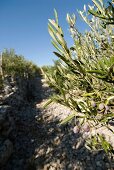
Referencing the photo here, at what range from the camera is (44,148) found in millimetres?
13008

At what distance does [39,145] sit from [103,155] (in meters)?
4.10

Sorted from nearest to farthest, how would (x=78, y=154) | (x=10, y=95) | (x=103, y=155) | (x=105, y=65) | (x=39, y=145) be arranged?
(x=105, y=65), (x=103, y=155), (x=78, y=154), (x=39, y=145), (x=10, y=95)

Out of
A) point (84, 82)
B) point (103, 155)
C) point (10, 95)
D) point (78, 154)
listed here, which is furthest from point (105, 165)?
point (10, 95)

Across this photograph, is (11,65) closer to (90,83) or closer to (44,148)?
(44,148)

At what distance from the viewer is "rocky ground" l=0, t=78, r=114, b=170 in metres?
10.9

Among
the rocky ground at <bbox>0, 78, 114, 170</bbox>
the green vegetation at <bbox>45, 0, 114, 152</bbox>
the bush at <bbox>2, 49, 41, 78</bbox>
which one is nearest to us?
the green vegetation at <bbox>45, 0, 114, 152</bbox>

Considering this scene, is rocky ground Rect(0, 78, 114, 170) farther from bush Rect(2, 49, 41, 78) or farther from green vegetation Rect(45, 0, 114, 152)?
bush Rect(2, 49, 41, 78)

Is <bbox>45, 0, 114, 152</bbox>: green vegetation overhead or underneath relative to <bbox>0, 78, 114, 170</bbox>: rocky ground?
overhead

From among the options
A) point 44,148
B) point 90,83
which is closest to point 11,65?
point 44,148

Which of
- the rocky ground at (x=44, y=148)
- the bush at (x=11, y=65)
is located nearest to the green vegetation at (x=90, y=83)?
the rocky ground at (x=44, y=148)

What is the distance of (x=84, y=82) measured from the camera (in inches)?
143

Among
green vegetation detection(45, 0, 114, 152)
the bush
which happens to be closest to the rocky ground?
green vegetation detection(45, 0, 114, 152)

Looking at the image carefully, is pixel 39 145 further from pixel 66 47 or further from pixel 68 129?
pixel 66 47

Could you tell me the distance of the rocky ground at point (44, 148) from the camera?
10867 millimetres
